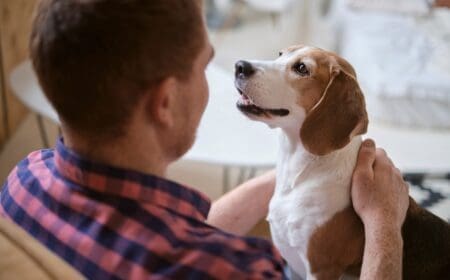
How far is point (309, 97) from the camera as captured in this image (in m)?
1.23

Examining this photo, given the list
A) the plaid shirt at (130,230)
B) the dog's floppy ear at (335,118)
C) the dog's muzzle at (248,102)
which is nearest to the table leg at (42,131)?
the dog's muzzle at (248,102)

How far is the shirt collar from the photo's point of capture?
2.37 feet

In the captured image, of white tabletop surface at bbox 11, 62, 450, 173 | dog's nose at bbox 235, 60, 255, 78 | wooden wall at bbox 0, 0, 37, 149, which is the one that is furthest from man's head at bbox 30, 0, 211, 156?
wooden wall at bbox 0, 0, 37, 149

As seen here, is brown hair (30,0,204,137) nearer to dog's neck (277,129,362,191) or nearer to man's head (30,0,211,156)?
man's head (30,0,211,156)

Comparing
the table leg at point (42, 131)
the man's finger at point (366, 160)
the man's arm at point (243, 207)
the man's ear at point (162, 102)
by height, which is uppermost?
the man's ear at point (162, 102)

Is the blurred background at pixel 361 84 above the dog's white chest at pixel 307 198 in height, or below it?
below

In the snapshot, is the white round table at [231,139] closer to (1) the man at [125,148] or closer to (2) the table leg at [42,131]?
(2) the table leg at [42,131]

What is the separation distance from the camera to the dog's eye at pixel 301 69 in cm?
123

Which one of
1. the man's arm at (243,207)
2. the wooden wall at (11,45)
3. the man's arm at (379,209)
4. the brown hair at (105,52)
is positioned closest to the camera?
the brown hair at (105,52)

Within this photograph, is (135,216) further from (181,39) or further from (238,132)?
(238,132)

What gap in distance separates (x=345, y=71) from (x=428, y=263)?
1.61ft

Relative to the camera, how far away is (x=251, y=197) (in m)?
Answer: 1.35

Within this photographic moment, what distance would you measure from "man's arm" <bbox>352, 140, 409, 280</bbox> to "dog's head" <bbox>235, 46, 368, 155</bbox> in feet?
0.26

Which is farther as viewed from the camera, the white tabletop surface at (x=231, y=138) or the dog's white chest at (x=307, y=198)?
the white tabletop surface at (x=231, y=138)
